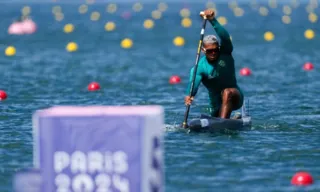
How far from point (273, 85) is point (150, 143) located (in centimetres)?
1393

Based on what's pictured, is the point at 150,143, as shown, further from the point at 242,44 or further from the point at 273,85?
the point at 242,44

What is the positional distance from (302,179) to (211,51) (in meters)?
3.38

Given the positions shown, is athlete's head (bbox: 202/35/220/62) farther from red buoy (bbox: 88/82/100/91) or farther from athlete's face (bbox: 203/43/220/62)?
red buoy (bbox: 88/82/100/91)

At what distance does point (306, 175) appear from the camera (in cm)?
1020

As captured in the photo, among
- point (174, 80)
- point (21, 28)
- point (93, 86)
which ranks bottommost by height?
point (93, 86)

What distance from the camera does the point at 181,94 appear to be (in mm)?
18688

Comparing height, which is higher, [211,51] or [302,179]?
[211,51]

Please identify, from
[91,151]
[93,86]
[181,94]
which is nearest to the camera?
[91,151]

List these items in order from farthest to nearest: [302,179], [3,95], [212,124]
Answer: [3,95] < [212,124] < [302,179]

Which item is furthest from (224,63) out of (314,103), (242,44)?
(242,44)

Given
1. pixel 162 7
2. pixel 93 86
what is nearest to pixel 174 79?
pixel 93 86

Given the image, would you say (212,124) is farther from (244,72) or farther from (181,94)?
(244,72)

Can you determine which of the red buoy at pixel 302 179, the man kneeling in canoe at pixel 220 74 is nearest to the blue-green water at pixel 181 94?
the red buoy at pixel 302 179

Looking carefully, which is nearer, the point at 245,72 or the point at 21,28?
the point at 245,72
